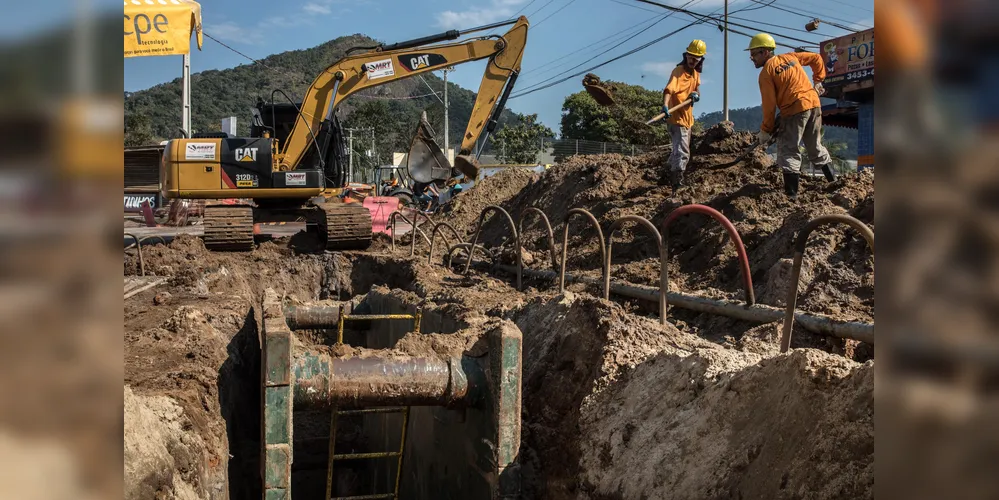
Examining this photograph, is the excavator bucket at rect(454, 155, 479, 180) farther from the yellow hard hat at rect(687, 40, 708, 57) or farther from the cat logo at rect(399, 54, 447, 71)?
the yellow hard hat at rect(687, 40, 708, 57)

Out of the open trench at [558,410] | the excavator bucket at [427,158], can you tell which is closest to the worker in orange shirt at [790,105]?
the open trench at [558,410]

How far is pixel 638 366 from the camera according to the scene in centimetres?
453

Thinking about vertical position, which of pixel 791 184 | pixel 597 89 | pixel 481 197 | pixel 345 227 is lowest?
pixel 345 227

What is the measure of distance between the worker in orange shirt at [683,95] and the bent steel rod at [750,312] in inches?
142

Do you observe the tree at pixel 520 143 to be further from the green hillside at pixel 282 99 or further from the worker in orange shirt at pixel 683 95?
the worker in orange shirt at pixel 683 95

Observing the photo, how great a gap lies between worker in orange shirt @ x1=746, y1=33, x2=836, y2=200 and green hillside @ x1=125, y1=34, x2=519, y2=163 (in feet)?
110

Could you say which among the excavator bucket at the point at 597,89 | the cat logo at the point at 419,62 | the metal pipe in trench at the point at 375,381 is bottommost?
the metal pipe in trench at the point at 375,381

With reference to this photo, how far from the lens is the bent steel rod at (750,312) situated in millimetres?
4363

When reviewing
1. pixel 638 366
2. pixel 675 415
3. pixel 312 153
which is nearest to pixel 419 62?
pixel 312 153

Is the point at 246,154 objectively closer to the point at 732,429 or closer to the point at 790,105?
the point at 790,105

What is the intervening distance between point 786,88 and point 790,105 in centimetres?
19

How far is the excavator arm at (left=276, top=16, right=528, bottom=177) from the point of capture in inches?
553

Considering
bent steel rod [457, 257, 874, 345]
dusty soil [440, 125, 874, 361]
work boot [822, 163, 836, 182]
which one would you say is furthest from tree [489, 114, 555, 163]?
bent steel rod [457, 257, 874, 345]
